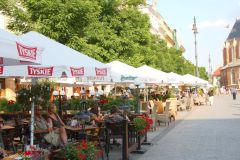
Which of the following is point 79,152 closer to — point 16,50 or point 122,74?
point 16,50

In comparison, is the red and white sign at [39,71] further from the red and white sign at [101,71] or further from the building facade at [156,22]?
the building facade at [156,22]

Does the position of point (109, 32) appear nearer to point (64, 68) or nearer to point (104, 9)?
point (104, 9)

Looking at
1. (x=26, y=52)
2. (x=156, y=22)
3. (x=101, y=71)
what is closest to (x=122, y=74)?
(x=101, y=71)

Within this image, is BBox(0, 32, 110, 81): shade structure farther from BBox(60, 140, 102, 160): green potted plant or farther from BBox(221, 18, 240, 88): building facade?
BBox(221, 18, 240, 88): building facade

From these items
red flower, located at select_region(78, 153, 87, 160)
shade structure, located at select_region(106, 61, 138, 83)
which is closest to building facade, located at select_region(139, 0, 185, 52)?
shade structure, located at select_region(106, 61, 138, 83)

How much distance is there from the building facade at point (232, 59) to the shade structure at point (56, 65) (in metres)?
119

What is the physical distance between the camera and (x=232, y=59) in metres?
138

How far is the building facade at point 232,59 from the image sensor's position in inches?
5089

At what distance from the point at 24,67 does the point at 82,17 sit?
34.3ft

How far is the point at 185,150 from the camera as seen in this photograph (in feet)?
40.9

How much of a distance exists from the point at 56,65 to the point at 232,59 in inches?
5243

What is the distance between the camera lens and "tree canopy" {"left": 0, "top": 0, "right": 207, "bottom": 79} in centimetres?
2002

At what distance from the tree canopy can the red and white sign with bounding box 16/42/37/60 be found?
41.9 feet

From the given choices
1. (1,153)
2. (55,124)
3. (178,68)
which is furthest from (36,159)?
(178,68)
